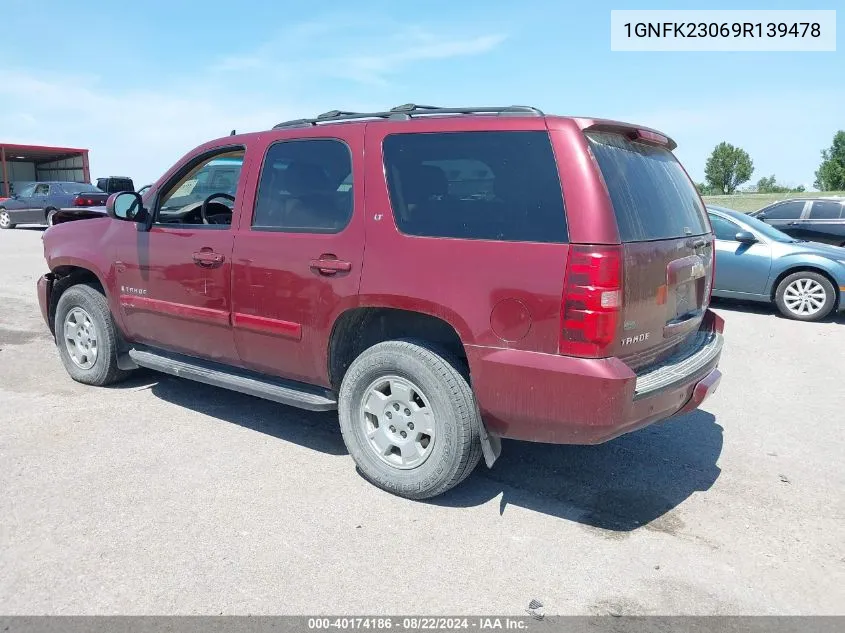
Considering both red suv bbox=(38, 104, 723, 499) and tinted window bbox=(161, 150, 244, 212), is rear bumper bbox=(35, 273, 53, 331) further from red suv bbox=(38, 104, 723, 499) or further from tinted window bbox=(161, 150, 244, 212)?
tinted window bbox=(161, 150, 244, 212)

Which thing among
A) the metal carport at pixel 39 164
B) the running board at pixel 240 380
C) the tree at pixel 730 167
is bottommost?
the running board at pixel 240 380

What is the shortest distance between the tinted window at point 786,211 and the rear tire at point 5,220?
2369 cm

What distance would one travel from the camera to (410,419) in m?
3.66

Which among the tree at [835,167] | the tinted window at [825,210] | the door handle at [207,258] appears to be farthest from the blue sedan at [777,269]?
the tree at [835,167]

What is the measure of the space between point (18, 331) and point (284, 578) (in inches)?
242

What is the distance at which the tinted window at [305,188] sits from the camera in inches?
154

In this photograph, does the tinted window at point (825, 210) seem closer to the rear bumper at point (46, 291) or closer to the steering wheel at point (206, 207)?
the steering wheel at point (206, 207)

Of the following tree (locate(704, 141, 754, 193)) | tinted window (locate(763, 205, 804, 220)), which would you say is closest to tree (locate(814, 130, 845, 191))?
tree (locate(704, 141, 754, 193))

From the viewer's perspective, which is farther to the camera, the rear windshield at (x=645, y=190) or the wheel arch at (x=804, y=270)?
the wheel arch at (x=804, y=270)

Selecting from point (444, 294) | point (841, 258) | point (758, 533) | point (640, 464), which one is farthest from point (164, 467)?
point (841, 258)

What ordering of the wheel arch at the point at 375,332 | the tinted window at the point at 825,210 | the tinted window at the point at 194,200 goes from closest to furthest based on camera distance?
the wheel arch at the point at 375,332, the tinted window at the point at 194,200, the tinted window at the point at 825,210

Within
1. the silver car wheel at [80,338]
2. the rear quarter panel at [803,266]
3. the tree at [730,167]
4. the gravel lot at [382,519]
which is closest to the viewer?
the gravel lot at [382,519]

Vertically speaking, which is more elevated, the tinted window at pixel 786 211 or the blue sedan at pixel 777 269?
the tinted window at pixel 786 211

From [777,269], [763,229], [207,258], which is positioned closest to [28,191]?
[207,258]
